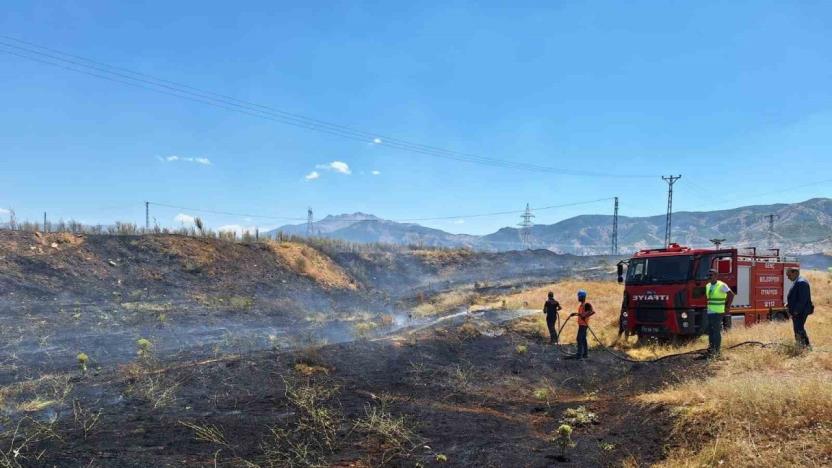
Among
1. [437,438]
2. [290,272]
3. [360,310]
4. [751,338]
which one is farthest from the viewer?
[290,272]

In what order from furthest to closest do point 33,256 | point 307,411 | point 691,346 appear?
point 33,256 → point 691,346 → point 307,411

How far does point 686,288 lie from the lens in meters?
12.6

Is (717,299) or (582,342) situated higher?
(717,299)

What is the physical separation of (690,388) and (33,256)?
27344 millimetres

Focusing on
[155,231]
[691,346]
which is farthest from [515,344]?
[155,231]

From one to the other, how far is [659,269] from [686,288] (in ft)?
2.90

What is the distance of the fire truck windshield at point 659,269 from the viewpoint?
42.0ft

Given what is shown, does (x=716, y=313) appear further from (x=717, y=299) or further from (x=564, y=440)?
(x=564, y=440)

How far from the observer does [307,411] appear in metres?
6.68

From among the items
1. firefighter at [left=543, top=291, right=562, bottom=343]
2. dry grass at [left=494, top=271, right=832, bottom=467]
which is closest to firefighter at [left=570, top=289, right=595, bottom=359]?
firefighter at [left=543, top=291, right=562, bottom=343]

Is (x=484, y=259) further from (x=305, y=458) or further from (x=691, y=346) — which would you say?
(x=305, y=458)

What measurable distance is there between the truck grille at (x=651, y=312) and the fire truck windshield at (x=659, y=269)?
61cm

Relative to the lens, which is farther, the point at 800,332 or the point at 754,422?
the point at 800,332

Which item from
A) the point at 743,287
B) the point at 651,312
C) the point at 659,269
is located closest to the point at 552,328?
the point at 651,312
